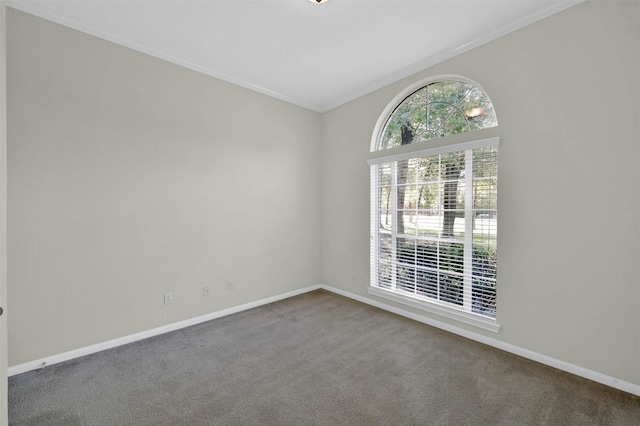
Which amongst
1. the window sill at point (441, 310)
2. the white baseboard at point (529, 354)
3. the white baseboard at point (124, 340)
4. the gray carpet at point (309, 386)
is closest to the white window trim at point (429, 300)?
the window sill at point (441, 310)

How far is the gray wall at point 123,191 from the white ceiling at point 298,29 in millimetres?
204

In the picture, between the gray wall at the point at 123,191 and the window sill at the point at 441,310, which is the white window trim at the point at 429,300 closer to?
the window sill at the point at 441,310

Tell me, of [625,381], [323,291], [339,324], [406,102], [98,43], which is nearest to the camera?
[625,381]

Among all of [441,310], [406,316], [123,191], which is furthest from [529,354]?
[123,191]

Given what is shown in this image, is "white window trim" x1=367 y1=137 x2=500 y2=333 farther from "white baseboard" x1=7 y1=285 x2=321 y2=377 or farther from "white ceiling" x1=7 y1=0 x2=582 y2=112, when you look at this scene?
"white baseboard" x1=7 y1=285 x2=321 y2=377

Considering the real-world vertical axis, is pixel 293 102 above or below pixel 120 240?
above

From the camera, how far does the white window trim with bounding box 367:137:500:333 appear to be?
2.62 meters

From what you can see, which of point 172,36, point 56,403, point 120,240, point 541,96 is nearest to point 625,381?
point 541,96

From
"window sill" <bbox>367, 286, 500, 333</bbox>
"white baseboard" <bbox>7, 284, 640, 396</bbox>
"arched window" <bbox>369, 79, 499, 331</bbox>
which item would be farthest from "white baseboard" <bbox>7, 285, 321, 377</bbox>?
"arched window" <bbox>369, 79, 499, 331</bbox>

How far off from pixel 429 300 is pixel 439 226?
84cm

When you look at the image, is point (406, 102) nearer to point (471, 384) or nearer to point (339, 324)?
point (339, 324)

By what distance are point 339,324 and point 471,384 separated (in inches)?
54.2

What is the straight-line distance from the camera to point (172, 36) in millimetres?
2568

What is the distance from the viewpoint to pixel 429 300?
3.09 meters
